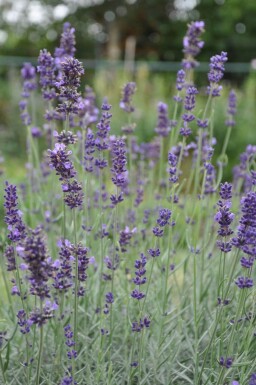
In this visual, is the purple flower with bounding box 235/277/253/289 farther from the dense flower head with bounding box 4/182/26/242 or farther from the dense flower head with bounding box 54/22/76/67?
the dense flower head with bounding box 54/22/76/67

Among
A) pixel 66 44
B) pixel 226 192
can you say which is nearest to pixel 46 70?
pixel 66 44

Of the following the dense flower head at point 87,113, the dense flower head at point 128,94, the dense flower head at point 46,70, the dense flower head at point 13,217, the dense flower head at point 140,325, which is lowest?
the dense flower head at point 140,325

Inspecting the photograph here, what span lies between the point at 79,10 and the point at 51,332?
25.0 meters

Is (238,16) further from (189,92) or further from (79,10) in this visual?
(189,92)

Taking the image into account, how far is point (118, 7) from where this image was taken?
2580 cm

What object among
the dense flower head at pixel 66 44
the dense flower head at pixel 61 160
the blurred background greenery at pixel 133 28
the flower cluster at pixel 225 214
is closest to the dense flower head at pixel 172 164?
the flower cluster at pixel 225 214

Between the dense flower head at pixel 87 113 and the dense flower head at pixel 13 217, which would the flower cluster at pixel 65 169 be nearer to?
the dense flower head at pixel 13 217

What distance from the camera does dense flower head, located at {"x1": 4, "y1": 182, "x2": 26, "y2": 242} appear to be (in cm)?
187

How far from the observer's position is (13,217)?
191 centimetres

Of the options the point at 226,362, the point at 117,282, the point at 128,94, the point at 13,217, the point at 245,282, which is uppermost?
the point at 128,94

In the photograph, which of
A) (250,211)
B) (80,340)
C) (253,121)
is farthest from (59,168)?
(253,121)

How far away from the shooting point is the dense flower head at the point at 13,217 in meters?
1.87

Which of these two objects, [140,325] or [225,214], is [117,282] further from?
[225,214]

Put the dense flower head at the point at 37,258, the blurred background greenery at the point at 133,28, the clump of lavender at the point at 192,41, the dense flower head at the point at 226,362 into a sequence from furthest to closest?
the blurred background greenery at the point at 133,28 < the clump of lavender at the point at 192,41 < the dense flower head at the point at 226,362 < the dense flower head at the point at 37,258
